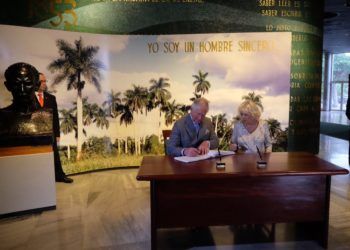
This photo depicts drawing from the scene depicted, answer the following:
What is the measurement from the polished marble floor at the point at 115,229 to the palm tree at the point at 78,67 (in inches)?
60.7

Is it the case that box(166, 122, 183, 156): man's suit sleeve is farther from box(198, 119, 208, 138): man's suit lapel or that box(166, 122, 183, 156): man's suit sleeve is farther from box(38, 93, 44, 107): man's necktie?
box(38, 93, 44, 107): man's necktie

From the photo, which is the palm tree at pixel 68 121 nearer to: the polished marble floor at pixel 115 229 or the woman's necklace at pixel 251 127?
the polished marble floor at pixel 115 229

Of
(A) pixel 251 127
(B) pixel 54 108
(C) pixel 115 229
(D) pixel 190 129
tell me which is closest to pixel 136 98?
(B) pixel 54 108

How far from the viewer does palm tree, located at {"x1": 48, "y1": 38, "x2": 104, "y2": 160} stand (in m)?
5.37

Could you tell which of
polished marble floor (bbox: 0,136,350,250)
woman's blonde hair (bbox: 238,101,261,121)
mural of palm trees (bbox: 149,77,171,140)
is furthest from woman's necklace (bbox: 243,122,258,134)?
mural of palm trees (bbox: 149,77,171,140)

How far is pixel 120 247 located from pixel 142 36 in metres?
3.87

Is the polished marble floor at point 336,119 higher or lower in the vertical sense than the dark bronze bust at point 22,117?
lower

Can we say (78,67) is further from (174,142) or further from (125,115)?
(174,142)

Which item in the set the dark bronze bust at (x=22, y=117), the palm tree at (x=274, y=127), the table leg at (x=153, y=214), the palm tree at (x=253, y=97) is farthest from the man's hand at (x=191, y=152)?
the palm tree at (x=274, y=127)

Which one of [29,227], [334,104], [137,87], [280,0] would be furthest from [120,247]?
[334,104]

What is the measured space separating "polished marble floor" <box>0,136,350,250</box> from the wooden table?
34 centimetres

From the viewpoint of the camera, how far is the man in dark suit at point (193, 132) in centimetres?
342

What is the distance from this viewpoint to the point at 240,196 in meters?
2.96

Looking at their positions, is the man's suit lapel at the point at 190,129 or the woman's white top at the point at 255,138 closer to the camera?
the man's suit lapel at the point at 190,129
